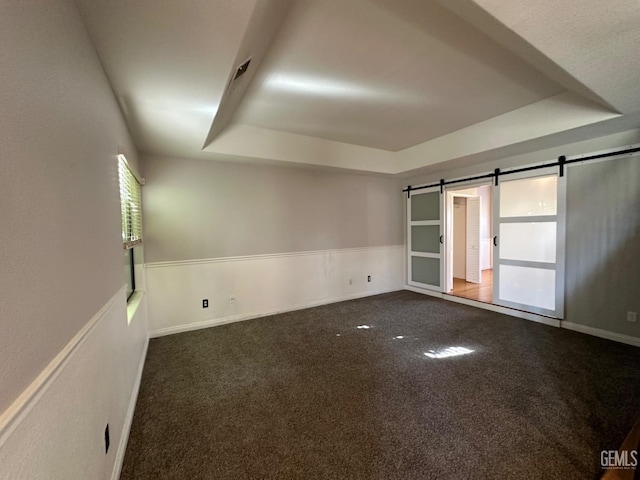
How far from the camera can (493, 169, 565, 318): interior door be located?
11.7ft

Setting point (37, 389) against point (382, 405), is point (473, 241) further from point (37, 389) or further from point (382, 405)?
point (37, 389)

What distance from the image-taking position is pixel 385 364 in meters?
2.67

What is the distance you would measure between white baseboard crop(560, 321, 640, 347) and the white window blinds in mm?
5000

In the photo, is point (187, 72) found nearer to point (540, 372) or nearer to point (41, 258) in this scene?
point (41, 258)

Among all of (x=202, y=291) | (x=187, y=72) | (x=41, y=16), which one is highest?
(x=187, y=72)

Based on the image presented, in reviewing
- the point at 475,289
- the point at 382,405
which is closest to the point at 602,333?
the point at 475,289

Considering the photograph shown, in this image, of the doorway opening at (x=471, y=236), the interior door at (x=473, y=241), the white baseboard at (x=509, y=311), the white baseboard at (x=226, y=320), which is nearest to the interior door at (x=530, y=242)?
the white baseboard at (x=509, y=311)

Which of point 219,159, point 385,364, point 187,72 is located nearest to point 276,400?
point 385,364

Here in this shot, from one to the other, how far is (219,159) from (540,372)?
4.24 meters

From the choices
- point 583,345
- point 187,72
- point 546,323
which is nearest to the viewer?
point 187,72

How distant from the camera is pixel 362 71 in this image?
235 cm

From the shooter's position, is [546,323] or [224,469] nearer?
[224,469]

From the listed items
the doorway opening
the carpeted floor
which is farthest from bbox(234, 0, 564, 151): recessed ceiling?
the doorway opening

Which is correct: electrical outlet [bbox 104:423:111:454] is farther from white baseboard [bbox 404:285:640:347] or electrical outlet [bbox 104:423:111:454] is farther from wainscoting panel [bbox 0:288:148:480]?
white baseboard [bbox 404:285:640:347]
